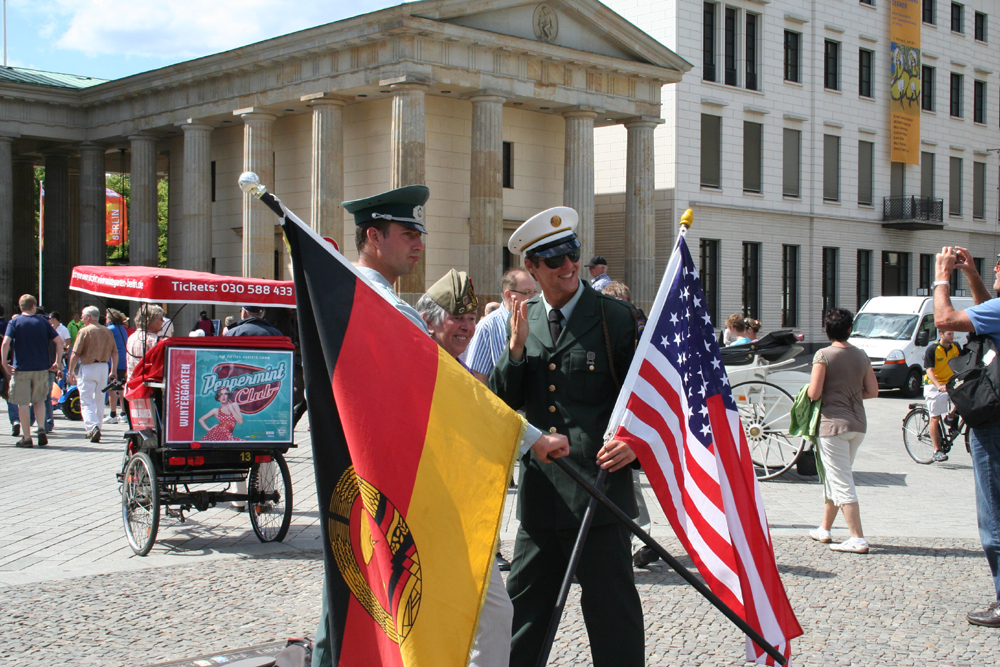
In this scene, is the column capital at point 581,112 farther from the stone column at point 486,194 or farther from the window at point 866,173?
the window at point 866,173

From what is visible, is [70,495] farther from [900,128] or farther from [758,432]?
[900,128]

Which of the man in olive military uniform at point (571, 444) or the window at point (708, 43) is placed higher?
the window at point (708, 43)

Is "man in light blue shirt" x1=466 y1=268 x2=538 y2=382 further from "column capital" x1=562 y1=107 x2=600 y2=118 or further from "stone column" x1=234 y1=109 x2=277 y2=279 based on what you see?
"column capital" x1=562 y1=107 x2=600 y2=118

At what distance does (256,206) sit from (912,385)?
1920 centimetres

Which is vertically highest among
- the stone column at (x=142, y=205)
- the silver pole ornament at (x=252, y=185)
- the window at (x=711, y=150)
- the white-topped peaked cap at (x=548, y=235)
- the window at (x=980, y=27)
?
the window at (x=980, y=27)

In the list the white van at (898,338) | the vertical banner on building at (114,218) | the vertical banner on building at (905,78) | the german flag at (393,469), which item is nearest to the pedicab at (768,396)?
the german flag at (393,469)

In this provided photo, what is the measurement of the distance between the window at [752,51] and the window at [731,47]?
2.17ft

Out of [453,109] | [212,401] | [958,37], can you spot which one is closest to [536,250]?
[212,401]

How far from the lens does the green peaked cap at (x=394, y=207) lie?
361 cm

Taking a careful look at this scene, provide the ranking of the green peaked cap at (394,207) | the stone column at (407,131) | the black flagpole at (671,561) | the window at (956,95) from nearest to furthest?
the black flagpole at (671,561) → the green peaked cap at (394,207) → the stone column at (407,131) → the window at (956,95)

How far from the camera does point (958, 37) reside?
4494cm

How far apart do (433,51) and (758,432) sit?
19.5 metres

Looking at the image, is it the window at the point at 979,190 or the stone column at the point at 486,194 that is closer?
the stone column at the point at 486,194

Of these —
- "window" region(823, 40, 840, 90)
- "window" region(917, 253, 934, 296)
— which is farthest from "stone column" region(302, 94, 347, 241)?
"window" region(917, 253, 934, 296)
